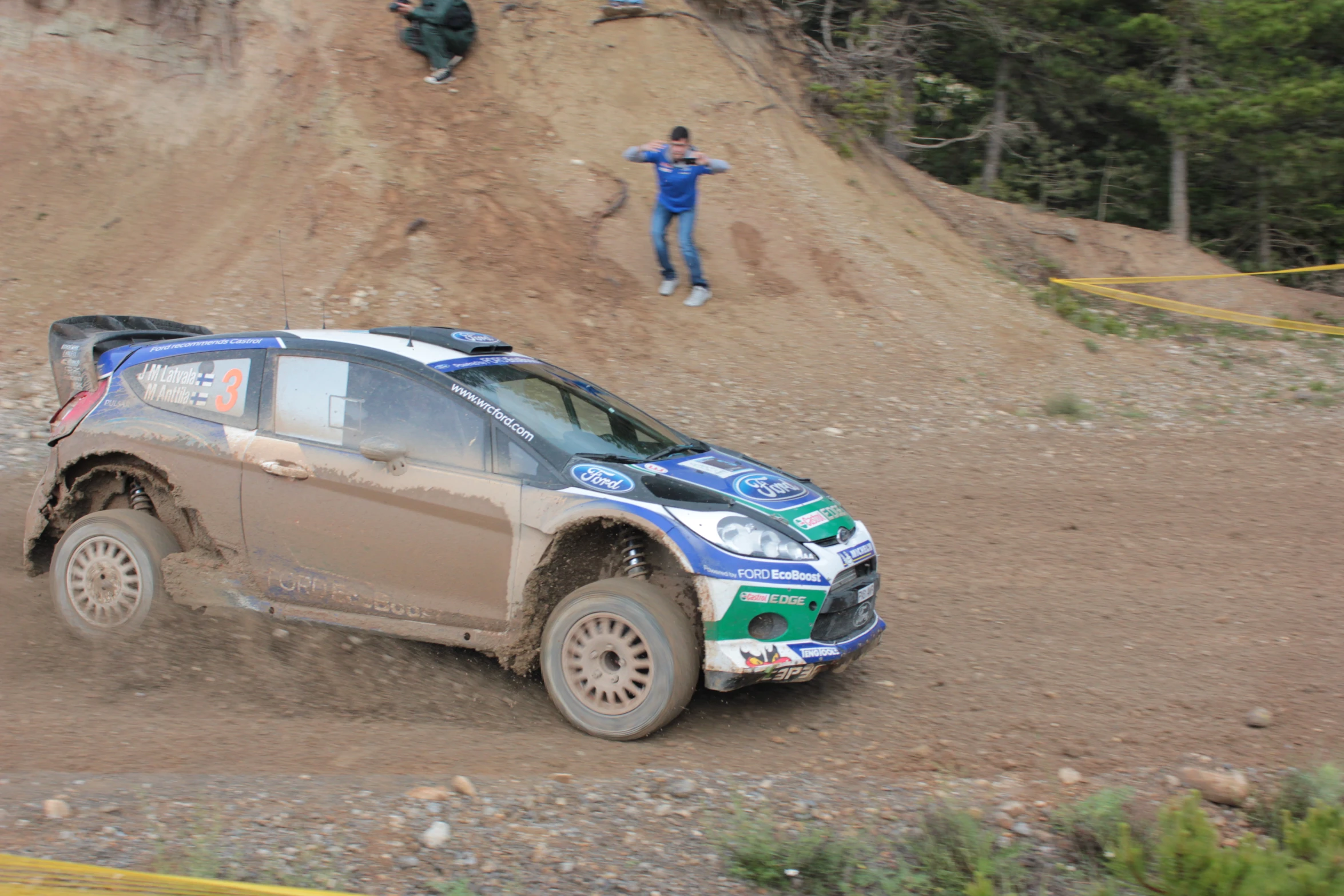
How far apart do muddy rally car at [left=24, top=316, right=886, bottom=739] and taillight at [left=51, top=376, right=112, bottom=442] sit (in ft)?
0.06

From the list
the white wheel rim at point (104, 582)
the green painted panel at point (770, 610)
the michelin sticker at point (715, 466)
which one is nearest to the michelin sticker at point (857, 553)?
the green painted panel at point (770, 610)

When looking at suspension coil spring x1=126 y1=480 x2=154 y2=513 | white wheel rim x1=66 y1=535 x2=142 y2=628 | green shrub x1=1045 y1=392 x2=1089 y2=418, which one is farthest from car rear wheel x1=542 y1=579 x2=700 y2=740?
green shrub x1=1045 y1=392 x2=1089 y2=418

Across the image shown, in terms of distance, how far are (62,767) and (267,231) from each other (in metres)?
9.61

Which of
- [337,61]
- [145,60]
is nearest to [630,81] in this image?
[337,61]

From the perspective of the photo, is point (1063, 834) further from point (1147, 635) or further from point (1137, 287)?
point (1137, 287)

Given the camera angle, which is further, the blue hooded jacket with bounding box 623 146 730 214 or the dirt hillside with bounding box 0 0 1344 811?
the blue hooded jacket with bounding box 623 146 730 214

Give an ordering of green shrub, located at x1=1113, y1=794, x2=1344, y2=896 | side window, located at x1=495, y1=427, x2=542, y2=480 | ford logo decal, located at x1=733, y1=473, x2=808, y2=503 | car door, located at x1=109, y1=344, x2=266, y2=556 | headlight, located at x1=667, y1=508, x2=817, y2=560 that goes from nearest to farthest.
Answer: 1. green shrub, located at x1=1113, y1=794, x2=1344, y2=896
2. headlight, located at x1=667, y1=508, x2=817, y2=560
3. side window, located at x1=495, y1=427, x2=542, y2=480
4. ford logo decal, located at x1=733, y1=473, x2=808, y2=503
5. car door, located at x1=109, y1=344, x2=266, y2=556

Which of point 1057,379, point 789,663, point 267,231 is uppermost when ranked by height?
point 267,231

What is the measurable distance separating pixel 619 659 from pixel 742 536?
75 centimetres

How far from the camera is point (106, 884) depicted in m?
3.27

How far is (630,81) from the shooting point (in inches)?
609

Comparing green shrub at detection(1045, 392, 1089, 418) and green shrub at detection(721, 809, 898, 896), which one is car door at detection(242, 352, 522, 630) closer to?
green shrub at detection(721, 809, 898, 896)

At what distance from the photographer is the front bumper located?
4734 mm

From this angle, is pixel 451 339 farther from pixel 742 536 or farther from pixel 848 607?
pixel 848 607
